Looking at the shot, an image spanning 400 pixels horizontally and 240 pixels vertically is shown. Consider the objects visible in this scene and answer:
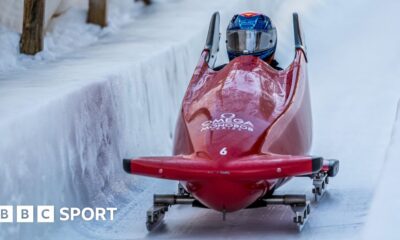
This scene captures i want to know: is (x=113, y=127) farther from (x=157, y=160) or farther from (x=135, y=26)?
(x=135, y=26)

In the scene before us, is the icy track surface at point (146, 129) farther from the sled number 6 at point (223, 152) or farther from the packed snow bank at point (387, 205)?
the sled number 6 at point (223, 152)

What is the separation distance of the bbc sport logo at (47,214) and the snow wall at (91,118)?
39mm

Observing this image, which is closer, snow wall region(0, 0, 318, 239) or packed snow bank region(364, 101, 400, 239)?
packed snow bank region(364, 101, 400, 239)

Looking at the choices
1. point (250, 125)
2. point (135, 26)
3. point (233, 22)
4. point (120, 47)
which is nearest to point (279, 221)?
point (250, 125)

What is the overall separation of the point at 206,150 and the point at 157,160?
1.02 feet

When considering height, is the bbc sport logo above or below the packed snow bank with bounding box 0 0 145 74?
below

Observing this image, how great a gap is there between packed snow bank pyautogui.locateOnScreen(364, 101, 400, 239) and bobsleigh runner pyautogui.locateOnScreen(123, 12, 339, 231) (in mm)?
407

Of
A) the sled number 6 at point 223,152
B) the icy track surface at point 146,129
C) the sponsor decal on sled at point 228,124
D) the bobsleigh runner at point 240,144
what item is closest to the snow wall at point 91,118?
the icy track surface at point 146,129

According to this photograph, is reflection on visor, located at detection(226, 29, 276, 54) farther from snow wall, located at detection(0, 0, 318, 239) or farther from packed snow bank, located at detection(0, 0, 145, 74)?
packed snow bank, located at detection(0, 0, 145, 74)

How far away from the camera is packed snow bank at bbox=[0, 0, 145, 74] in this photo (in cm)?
970

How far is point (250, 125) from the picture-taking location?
21.3 ft

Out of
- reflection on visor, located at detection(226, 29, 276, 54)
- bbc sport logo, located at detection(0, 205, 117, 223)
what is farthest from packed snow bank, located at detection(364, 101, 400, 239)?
bbc sport logo, located at detection(0, 205, 117, 223)

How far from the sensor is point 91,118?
7879 mm

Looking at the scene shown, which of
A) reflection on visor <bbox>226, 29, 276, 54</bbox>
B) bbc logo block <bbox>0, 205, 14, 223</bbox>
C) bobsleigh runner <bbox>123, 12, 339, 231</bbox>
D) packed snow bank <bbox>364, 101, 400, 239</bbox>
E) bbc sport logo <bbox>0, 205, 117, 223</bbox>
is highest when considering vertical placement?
reflection on visor <bbox>226, 29, 276, 54</bbox>
